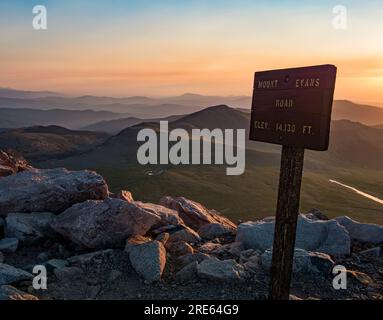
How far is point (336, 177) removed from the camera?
5276 inches

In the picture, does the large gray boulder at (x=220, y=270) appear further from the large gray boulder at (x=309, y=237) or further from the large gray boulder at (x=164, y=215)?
the large gray boulder at (x=164, y=215)

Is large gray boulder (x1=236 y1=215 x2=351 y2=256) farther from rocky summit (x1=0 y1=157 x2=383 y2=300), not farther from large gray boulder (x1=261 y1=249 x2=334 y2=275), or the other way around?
large gray boulder (x1=261 y1=249 x2=334 y2=275)

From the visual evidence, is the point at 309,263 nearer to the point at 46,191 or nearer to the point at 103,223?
the point at 103,223

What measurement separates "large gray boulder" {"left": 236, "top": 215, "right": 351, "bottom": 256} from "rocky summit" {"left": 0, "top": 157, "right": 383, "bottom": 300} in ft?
0.11

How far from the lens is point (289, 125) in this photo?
8.57m

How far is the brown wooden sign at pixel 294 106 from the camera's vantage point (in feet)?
26.1

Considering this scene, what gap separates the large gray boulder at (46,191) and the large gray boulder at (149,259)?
13.7ft

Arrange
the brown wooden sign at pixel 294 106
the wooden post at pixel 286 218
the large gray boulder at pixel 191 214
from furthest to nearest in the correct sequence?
the large gray boulder at pixel 191 214 → the wooden post at pixel 286 218 → the brown wooden sign at pixel 294 106

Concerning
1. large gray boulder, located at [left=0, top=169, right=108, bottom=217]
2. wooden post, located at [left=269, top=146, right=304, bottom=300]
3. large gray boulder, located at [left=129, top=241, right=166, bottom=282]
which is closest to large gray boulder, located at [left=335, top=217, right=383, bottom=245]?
large gray boulder, located at [left=129, top=241, right=166, bottom=282]

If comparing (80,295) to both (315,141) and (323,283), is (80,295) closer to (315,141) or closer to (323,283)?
(323,283)

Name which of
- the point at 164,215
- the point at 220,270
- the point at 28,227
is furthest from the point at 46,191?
the point at 220,270

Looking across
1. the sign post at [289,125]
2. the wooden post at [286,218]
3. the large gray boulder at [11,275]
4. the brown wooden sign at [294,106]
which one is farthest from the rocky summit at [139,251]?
the brown wooden sign at [294,106]

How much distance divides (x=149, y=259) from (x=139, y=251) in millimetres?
512

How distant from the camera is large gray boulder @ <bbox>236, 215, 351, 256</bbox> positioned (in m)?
14.7
